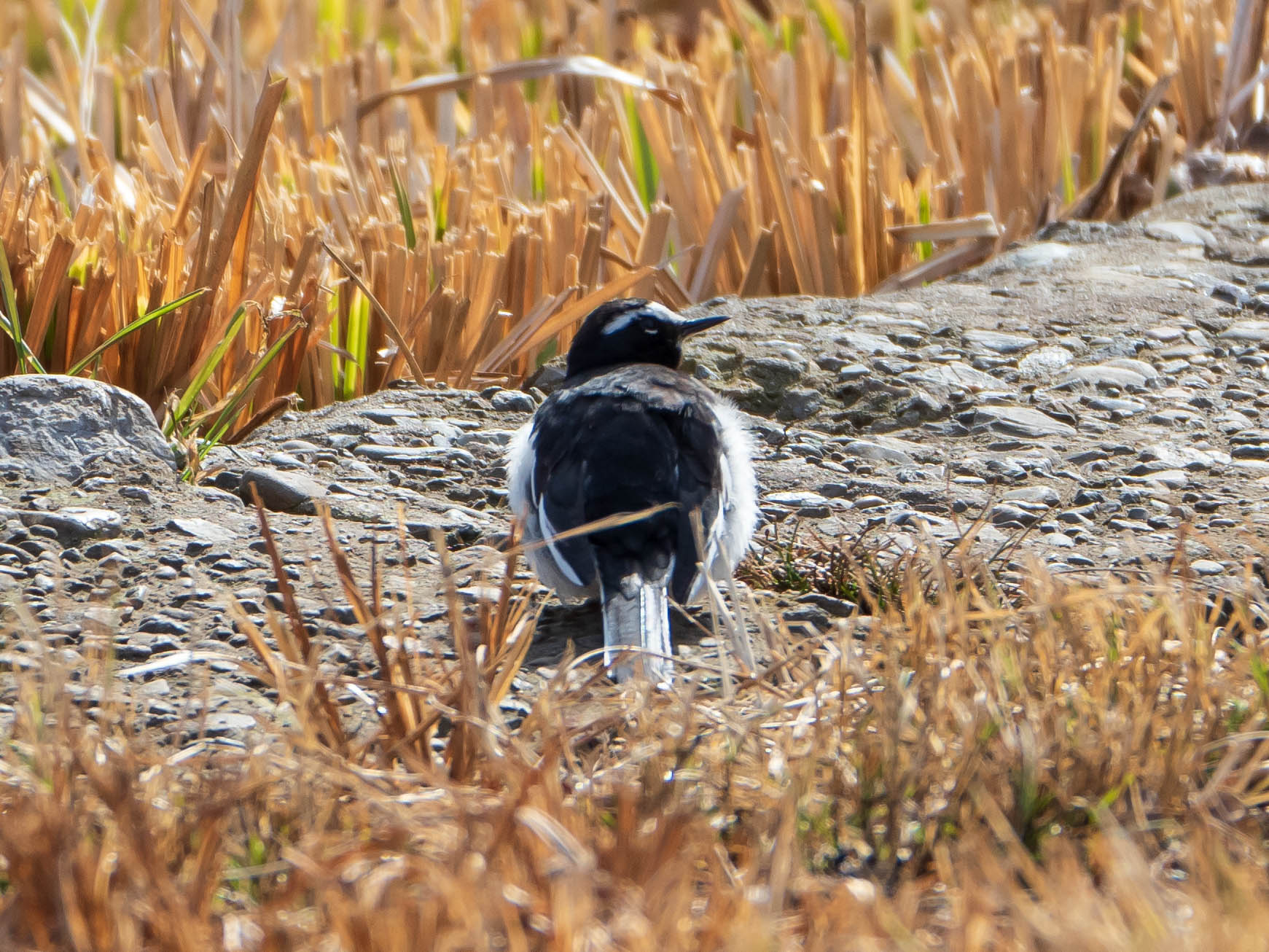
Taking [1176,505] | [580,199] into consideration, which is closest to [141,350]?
[580,199]

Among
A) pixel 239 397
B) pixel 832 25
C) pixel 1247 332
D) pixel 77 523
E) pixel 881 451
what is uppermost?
pixel 832 25

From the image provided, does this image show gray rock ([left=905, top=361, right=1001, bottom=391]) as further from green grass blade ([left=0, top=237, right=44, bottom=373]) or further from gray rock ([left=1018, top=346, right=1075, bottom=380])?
green grass blade ([left=0, top=237, right=44, bottom=373])

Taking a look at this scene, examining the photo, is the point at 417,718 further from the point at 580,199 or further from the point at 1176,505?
the point at 580,199

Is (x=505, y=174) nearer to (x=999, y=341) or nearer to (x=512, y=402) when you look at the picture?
(x=512, y=402)

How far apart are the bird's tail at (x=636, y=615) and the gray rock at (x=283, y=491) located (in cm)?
106

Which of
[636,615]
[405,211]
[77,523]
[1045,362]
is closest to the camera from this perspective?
[636,615]

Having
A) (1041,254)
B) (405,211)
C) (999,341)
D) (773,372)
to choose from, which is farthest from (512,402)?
(1041,254)

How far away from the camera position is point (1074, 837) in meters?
2.46

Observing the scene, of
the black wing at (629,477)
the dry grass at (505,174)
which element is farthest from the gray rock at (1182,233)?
the black wing at (629,477)

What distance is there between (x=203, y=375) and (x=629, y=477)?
4.65 ft

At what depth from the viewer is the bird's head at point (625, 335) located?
4453mm

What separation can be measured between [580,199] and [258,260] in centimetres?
122

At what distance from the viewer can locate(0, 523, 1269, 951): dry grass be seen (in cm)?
202

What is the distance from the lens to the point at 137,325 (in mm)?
4074
